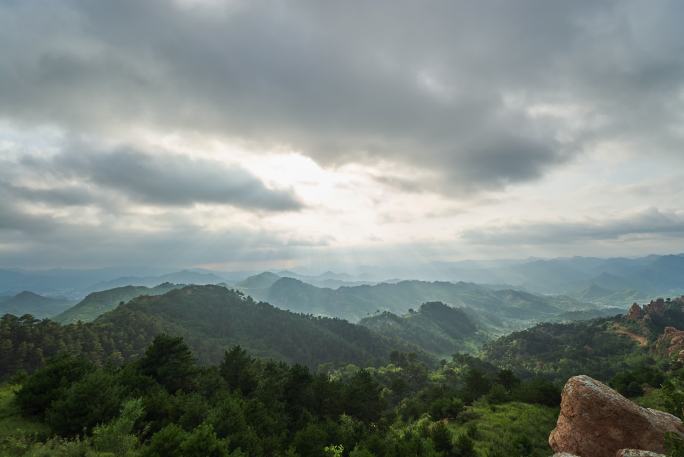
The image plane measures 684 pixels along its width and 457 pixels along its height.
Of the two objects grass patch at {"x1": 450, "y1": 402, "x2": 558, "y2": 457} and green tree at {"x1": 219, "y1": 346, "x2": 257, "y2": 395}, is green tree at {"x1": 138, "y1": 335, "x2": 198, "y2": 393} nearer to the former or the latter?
green tree at {"x1": 219, "y1": 346, "x2": 257, "y2": 395}

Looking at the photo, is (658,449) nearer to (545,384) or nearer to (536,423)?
(536,423)

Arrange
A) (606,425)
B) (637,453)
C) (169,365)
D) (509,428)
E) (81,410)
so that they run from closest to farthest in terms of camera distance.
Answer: (637,453) → (81,410) → (606,425) → (509,428) → (169,365)

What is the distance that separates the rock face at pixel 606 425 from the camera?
76.6 feet

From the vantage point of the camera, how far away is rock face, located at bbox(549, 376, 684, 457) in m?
23.3

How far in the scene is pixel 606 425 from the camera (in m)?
24.1

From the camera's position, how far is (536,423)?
34.1 meters

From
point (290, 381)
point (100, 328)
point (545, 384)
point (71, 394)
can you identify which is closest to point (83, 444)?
point (71, 394)

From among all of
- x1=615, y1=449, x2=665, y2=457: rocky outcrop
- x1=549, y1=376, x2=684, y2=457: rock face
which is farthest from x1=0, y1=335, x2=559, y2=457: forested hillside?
x1=615, y1=449, x2=665, y2=457: rocky outcrop

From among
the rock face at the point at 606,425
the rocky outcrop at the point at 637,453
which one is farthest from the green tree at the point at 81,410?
the rock face at the point at 606,425

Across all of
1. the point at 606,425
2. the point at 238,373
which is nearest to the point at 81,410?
the point at 238,373

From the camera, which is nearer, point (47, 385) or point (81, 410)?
point (81, 410)

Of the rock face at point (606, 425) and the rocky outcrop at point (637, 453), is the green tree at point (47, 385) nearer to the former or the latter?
the rocky outcrop at point (637, 453)

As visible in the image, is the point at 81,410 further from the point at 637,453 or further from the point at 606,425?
the point at 606,425

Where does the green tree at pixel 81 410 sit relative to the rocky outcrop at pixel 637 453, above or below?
above
